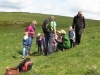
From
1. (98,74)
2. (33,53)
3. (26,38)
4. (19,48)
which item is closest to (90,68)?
(98,74)

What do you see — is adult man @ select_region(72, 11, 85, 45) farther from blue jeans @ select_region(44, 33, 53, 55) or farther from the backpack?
the backpack

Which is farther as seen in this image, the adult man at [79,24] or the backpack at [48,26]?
the adult man at [79,24]

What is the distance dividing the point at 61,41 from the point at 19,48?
5186 millimetres

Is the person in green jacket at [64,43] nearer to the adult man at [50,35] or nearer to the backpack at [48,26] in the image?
the adult man at [50,35]

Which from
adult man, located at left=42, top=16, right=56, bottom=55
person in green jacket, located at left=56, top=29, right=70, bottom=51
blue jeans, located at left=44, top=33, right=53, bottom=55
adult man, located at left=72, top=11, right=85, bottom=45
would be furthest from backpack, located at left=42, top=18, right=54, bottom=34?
adult man, located at left=72, top=11, right=85, bottom=45

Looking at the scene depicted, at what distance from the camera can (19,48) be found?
28500 millimetres

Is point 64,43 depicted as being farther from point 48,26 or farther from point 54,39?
point 48,26

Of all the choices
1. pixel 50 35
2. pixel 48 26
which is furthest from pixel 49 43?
Result: pixel 48 26

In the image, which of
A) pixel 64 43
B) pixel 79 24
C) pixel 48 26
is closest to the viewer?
pixel 48 26

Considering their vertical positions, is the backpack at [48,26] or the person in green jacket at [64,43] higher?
the backpack at [48,26]

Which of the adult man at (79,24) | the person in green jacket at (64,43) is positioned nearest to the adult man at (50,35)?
the person in green jacket at (64,43)

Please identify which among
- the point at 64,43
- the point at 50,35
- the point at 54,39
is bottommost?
the point at 64,43

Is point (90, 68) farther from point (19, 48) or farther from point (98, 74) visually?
point (19, 48)

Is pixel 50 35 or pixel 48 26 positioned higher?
pixel 48 26
